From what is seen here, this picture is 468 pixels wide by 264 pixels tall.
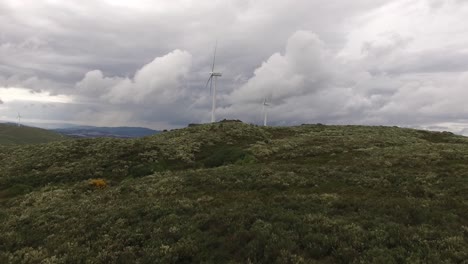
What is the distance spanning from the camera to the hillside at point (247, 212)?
15617mm

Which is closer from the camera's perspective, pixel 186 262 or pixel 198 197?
pixel 186 262

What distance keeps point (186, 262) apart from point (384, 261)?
8.11 m

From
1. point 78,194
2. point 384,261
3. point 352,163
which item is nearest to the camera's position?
point 384,261

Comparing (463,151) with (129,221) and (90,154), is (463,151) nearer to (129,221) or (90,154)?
(129,221)

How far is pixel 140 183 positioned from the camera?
34281mm

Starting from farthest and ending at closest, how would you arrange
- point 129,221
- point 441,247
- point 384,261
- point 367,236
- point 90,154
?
1. point 90,154
2. point 129,221
3. point 367,236
4. point 441,247
5. point 384,261

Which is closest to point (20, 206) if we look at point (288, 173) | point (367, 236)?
point (288, 173)

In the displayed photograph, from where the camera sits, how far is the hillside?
615 inches

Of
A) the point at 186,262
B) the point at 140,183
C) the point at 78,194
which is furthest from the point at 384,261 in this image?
the point at 78,194

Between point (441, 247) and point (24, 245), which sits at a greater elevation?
point (441, 247)

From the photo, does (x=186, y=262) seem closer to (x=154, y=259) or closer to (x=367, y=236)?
(x=154, y=259)

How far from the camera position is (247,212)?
2044cm

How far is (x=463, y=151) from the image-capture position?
148 ft

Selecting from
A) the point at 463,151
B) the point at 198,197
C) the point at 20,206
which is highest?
the point at 463,151
